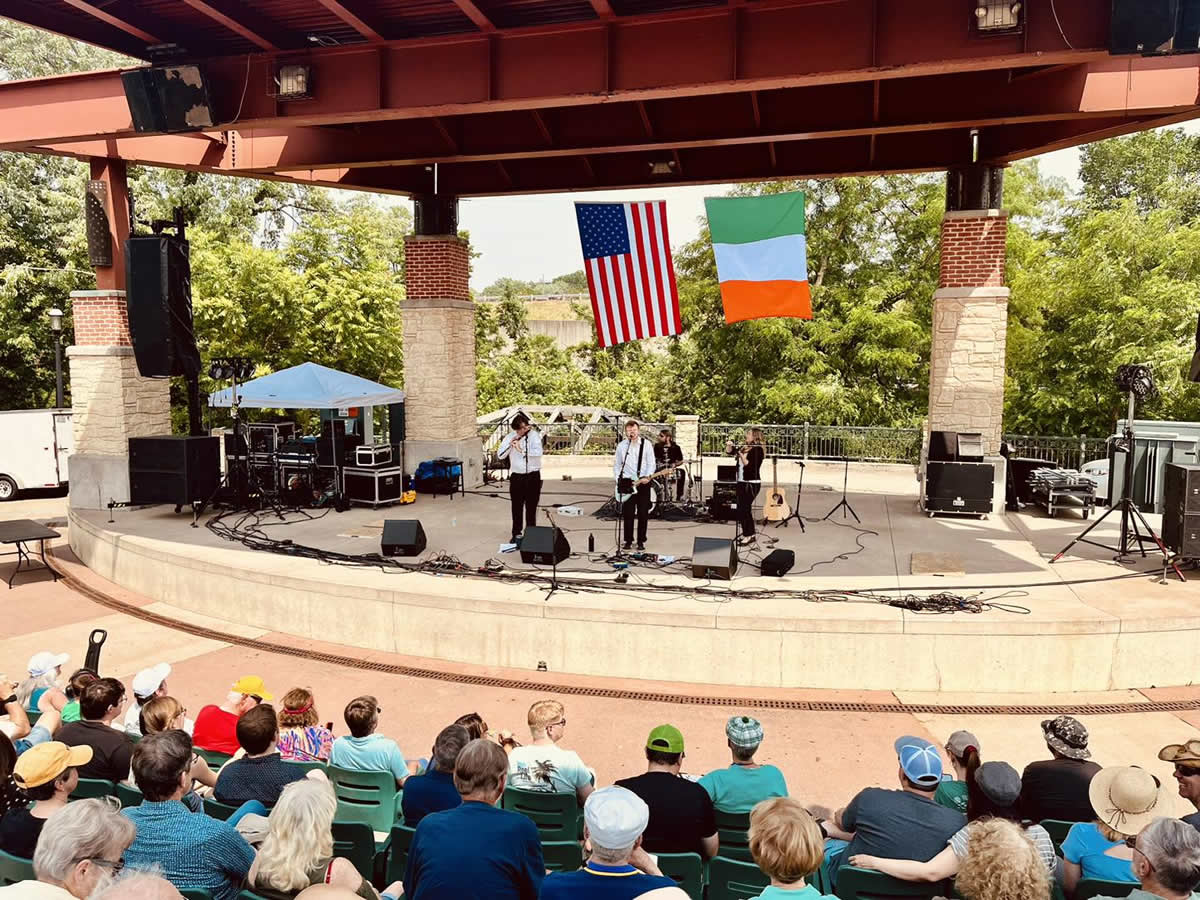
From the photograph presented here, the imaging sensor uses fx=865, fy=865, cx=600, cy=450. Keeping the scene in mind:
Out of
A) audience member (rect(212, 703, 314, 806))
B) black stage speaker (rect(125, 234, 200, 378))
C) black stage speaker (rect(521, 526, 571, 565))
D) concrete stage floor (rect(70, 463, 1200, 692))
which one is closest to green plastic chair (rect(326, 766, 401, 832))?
audience member (rect(212, 703, 314, 806))

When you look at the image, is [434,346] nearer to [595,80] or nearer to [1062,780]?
[595,80]

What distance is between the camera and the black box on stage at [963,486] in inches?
548

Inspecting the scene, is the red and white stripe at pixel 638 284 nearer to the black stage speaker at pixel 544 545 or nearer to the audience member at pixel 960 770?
the black stage speaker at pixel 544 545

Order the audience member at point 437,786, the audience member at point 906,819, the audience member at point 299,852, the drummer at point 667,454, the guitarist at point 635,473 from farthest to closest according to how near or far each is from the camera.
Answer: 1. the drummer at point 667,454
2. the guitarist at point 635,473
3. the audience member at point 437,786
4. the audience member at point 906,819
5. the audience member at point 299,852

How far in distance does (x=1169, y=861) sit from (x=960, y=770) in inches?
66.2

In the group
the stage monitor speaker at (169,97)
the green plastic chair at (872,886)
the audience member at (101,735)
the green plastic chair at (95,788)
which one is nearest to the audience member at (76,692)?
the audience member at (101,735)

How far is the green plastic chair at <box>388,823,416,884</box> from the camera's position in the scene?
13.5 feet

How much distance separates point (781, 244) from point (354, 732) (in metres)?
11.5

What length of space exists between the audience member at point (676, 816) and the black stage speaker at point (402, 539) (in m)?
7.40

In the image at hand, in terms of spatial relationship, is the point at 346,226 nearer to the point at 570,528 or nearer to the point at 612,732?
the point at 570,528

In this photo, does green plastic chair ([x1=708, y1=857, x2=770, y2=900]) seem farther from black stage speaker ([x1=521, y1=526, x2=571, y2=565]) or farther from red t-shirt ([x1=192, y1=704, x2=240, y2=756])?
black stage speaker ([x1=521, y1=526, x2=571, y2=565])

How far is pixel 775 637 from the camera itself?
845 centimetres

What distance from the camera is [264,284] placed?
24906 millimetres

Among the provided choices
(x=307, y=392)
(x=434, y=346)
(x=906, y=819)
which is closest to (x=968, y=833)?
(x=906, y=819)
